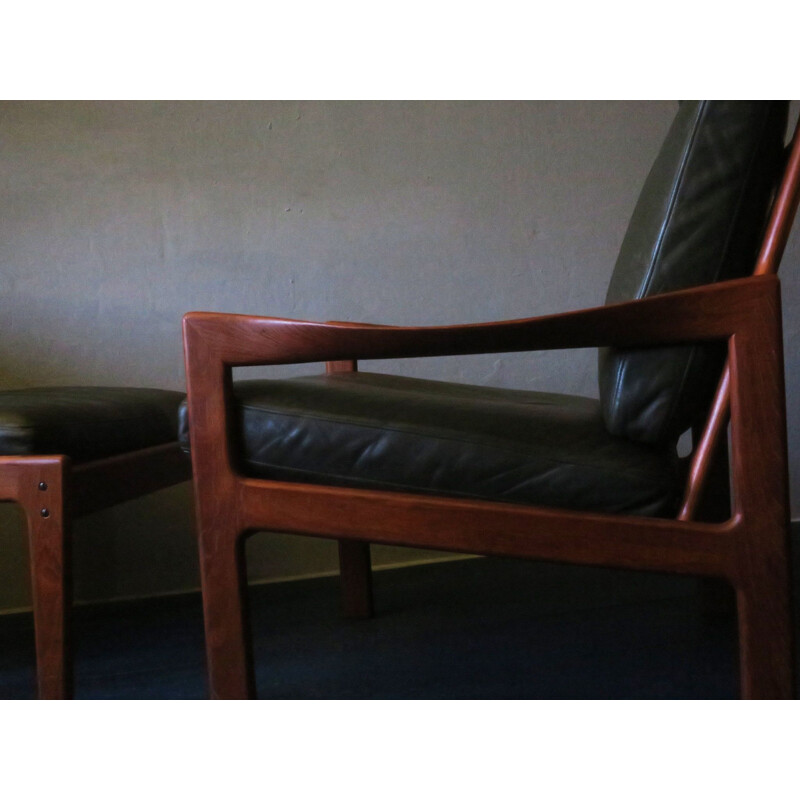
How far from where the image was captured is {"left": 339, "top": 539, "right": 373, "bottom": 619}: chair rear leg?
163 cm

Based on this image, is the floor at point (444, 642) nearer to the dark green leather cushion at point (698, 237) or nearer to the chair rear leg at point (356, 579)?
the chair rear leg at point (356, 579)

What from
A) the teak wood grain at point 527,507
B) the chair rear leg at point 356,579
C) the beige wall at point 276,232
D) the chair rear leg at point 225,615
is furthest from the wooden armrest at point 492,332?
the beige wall at point 276,232

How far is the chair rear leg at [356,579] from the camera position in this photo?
64.2 inches

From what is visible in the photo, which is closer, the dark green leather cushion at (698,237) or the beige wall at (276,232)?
the dark green leather cushion at (698,237)

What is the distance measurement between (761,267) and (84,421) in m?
0.94

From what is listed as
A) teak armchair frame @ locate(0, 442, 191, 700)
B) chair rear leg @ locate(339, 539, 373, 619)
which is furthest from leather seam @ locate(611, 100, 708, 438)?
chair rear leg @ locate(339, 539, 373, 619)

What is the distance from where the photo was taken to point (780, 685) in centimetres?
85

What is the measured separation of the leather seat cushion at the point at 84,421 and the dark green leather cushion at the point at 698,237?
0.75 metres

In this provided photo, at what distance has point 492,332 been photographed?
34.1 inches

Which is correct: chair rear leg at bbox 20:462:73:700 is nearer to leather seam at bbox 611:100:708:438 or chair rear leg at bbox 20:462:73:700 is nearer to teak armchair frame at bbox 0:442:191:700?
teak armchair frame at bbox 0:442:191:700

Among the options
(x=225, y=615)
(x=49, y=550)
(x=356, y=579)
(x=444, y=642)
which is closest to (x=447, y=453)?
(x=225, y=615)

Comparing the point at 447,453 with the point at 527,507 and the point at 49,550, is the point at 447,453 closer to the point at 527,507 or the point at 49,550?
the point at 527,507
